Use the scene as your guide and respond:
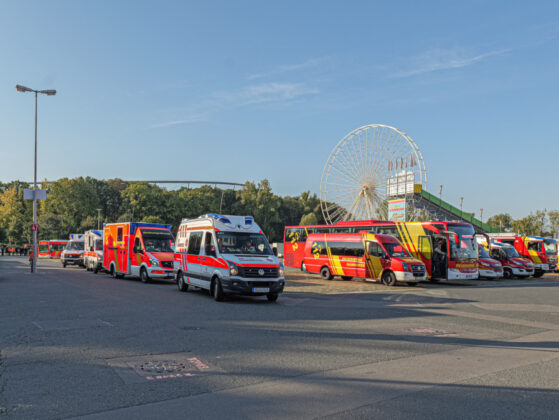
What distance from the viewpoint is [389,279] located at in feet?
79.6

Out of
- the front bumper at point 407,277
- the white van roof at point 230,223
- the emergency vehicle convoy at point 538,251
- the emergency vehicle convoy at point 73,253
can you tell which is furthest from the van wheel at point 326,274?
the emergency vehicle convoy at point 73,253

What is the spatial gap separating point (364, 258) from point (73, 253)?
2694 centimetres

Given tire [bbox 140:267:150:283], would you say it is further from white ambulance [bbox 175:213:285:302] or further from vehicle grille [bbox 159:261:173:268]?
white ambulance [bbox 175:213:285:302]

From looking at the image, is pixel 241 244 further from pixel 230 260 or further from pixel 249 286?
pixel 249 286

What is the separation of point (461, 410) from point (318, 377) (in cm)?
197

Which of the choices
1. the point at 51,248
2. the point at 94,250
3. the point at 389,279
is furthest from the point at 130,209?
the point at 389,279

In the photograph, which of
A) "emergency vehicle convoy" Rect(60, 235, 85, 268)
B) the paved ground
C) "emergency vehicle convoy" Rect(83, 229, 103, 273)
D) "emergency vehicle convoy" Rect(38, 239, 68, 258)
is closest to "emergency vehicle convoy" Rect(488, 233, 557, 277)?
the paved ground

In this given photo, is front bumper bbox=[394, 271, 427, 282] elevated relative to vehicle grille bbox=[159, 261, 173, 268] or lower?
lower

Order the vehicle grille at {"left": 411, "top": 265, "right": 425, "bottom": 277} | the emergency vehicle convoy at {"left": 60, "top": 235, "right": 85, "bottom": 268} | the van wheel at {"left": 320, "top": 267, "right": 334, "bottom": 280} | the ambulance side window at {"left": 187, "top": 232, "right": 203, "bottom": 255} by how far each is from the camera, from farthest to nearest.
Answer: the emergency vehicle convoy at {"left": 60, "top": 235, "right": 85, "bottom": 268}, the van wheel at {"left": 320, "top": 267, "right": 334, "bottom": 280}, the vehicle grille at {"left": 411, "top": 265, "right": 425, "bottom": 277}, the ambulance side window at {"left": 187, "top": 232, "right": 203, "bottom": 255}

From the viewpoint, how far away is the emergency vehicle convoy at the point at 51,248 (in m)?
65.4

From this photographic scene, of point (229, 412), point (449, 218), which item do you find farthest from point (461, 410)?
point (449, 218)

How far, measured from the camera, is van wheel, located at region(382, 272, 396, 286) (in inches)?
945

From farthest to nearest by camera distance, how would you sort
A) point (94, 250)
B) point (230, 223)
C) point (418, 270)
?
1. point (94, 250)
2. point (418, 270)
3. point (230, 223)

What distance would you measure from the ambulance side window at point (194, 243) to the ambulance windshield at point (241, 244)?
1294 millimetres
